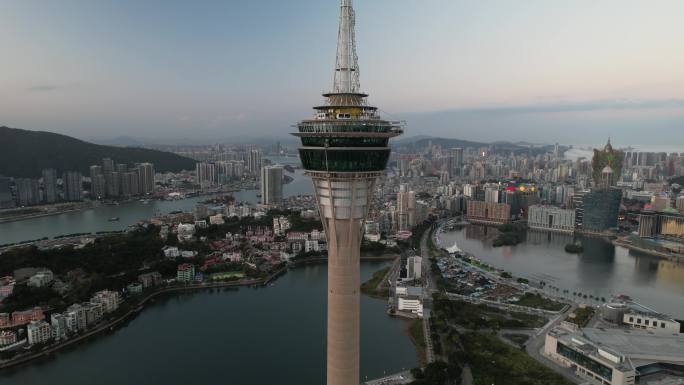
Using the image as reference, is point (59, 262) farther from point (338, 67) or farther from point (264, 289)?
point (338, 67)

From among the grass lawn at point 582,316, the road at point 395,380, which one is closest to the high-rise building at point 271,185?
the grass lawn at point 582,316

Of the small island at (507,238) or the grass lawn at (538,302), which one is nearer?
the grass lawn at (538,302)

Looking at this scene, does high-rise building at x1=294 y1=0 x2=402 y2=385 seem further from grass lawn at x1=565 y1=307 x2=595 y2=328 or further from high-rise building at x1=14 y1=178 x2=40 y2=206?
high-rise building at x1=14 y1=178 x2=40 y2=206

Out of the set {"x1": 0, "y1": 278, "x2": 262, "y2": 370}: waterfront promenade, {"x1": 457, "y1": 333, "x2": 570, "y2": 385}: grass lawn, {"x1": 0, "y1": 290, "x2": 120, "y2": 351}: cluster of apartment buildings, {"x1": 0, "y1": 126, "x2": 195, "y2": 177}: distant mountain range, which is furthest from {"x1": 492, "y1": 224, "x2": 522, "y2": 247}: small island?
{"x1": 0, "y1": 126, "x2": 195, "y2": 177}: distant mountain range

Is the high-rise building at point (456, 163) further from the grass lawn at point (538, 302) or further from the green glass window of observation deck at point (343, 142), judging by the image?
the green glass window of observation deck at point (343, 142)

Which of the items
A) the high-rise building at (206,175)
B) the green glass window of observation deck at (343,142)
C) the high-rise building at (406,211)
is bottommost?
the high-rise building at (406,211)

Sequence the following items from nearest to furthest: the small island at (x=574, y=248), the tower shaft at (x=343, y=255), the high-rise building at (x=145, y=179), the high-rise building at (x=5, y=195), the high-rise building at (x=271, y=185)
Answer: the tower shaft at (x=343, y=255)
the small island at (x=574, y=248)
the high-rise building at (x=5, y=195)
the high-rise building at (x=271, y=185)
the high-rise building at (x=145, y=179)

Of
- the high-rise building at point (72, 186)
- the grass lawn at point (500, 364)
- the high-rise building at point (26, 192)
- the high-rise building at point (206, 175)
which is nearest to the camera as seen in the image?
the grass lawn at point (500, 364)

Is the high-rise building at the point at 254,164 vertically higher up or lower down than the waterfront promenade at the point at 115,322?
higher up
